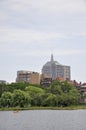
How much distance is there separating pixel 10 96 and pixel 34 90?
38.6 metres

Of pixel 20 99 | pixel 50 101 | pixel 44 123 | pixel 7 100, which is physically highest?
pixel 50 101

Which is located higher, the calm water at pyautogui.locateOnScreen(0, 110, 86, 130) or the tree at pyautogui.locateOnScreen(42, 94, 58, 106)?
the tree at pyautogui.locateOnScreen(42, 94, 58, 106)

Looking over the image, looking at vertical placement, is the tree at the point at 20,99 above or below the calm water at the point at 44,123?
above

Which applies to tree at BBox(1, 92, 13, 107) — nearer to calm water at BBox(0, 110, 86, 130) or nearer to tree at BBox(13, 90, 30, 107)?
tree at BBox(13, 90, 30, 107)

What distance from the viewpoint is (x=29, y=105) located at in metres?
153

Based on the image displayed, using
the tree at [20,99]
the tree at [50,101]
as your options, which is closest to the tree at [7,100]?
the tree at [20,99]

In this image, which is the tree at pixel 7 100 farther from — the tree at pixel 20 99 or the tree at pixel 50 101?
the tree at pixel 50 101

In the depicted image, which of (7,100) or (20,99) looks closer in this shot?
(20,99)

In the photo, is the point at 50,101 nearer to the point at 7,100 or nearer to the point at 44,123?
the point at 7,100

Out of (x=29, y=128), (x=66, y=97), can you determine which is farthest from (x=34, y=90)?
(x=29, y=128)

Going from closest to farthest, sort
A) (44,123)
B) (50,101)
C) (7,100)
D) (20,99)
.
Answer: (44,123) < (20,99) < (7,100) < (50,101)

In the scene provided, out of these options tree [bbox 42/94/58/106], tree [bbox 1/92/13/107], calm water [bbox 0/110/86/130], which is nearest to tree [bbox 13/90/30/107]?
tree [bbox 1/92/13/107]

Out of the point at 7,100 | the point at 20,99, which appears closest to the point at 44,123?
the point at 20,99

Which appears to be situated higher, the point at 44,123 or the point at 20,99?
the point at 20,99
